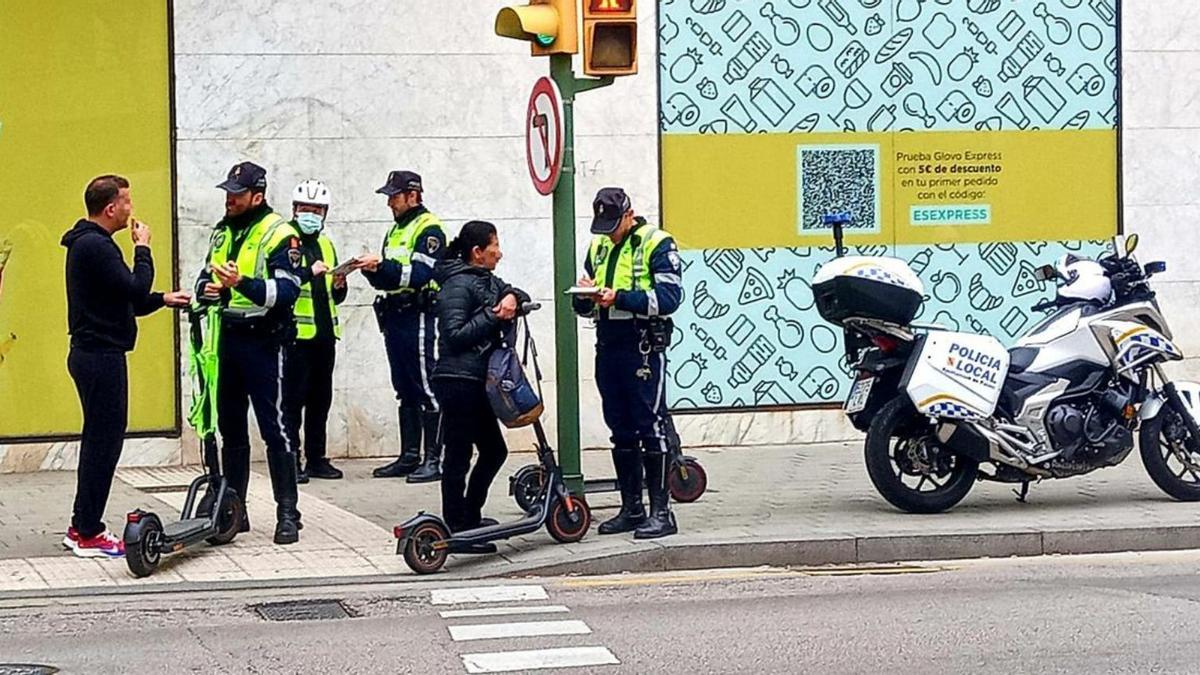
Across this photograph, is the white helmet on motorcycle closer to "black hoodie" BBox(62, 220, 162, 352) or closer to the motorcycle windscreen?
the motorcycle windscreen

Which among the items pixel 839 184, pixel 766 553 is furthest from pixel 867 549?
pixel 839 184

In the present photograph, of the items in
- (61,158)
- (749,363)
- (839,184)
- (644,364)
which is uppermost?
(61,158)

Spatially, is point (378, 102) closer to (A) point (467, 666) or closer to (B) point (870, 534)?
(B) point (870, 534)

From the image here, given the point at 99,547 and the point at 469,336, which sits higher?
the point at 469,336

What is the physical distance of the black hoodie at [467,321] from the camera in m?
9.44

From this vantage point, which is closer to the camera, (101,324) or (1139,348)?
(101,324)

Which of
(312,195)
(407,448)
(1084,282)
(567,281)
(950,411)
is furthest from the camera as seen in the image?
(407,448)

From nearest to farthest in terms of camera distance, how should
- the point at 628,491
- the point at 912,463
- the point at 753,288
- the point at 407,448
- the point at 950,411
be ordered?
the point at 628,491 → the point at 950,411 → the point at 912,463 → the point at 407,448 → the point at 753,288

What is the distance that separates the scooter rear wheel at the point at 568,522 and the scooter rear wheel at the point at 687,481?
4.73 ft

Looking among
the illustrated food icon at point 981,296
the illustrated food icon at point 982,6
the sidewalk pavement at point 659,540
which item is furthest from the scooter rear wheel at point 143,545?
the illustrated food icon at point 982,6

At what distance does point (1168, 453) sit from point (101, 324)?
6.40 meters

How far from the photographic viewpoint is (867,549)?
401 inches

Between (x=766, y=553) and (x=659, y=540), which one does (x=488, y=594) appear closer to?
(x=659, y=540)

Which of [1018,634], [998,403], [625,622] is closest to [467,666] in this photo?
[625,622]
